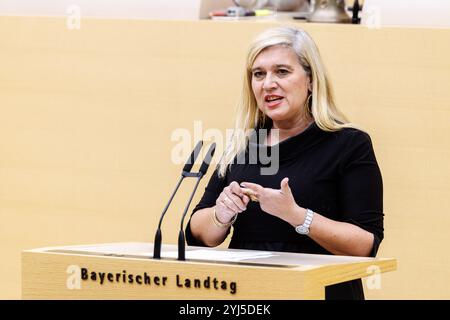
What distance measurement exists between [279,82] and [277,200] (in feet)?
1.46

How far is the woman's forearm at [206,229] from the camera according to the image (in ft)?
8.59

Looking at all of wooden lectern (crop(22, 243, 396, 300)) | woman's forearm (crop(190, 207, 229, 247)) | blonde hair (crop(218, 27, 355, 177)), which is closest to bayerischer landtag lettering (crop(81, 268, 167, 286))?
wooden lectern (crop(22, 243, 396, 300))

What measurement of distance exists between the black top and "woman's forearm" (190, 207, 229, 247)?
0.18 feet

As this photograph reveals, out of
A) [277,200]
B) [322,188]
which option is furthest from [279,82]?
[277,200]

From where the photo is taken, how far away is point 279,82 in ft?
8.71

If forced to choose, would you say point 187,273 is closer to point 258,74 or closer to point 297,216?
point 297,216

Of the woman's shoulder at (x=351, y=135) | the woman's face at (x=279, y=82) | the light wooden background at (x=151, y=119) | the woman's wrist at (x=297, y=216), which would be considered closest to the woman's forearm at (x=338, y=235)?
the woman's wrist at (x=297, y=216)

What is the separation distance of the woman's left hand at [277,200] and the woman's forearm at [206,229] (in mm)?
265

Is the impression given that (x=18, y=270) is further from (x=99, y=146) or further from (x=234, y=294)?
(x=234, y=294)

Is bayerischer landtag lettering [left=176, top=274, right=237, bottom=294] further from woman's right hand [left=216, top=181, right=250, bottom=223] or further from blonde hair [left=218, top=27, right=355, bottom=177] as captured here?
blonde hair [left=218, top=27, right=355, bottom=177]

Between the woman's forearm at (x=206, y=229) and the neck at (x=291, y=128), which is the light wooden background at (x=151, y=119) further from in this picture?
the woman's forearm at (x=206, y=229)

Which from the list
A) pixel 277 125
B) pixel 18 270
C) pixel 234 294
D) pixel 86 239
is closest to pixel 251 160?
pixel 277 125

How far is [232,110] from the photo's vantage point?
353 centimetres

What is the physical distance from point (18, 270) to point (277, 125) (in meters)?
1.49
